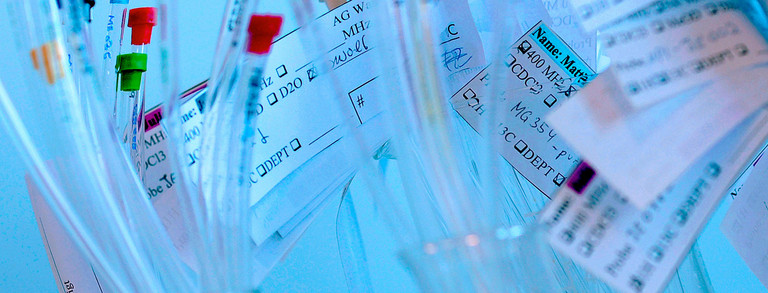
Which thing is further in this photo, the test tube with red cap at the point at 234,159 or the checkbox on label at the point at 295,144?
the checkbox on label at the point at 295,144

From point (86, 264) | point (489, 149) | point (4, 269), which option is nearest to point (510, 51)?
point (489, 149)

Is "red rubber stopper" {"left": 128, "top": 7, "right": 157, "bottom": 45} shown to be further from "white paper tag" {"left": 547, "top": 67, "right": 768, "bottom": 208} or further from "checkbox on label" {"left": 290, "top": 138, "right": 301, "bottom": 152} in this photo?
"white paper tag" {"left": 547, "top": 67, "right": 768, "bottom": 208}

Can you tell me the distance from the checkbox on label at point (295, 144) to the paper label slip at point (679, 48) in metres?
0.29

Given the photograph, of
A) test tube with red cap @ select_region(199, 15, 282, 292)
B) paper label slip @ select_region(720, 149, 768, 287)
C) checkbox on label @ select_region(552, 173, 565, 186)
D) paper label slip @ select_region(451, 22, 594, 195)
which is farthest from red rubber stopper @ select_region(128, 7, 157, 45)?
paper label slip @ select_region(720, 149, 768, 287)

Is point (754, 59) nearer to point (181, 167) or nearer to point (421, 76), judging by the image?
point (421, 76)

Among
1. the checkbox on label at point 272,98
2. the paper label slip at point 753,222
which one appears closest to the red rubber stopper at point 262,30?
the checkbox on label at point 272,98

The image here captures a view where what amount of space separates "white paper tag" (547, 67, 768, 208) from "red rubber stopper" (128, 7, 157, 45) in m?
0.36

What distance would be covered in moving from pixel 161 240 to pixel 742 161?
0.39 m

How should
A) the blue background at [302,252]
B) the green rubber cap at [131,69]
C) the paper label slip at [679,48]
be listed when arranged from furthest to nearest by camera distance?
the blue background at [302,252] → the green rubber cap at [131,69] → the paper label slip at [679,48]

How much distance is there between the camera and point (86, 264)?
606 millimetres

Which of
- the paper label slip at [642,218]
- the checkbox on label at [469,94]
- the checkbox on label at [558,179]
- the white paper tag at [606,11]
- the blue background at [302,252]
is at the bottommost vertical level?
the blue background at [302,252]

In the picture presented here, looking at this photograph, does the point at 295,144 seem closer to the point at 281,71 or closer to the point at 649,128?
the point at 281,71

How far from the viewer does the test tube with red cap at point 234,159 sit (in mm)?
487

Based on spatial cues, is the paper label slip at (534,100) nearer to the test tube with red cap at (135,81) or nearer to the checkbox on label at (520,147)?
the checkbox on label at (520,147)
